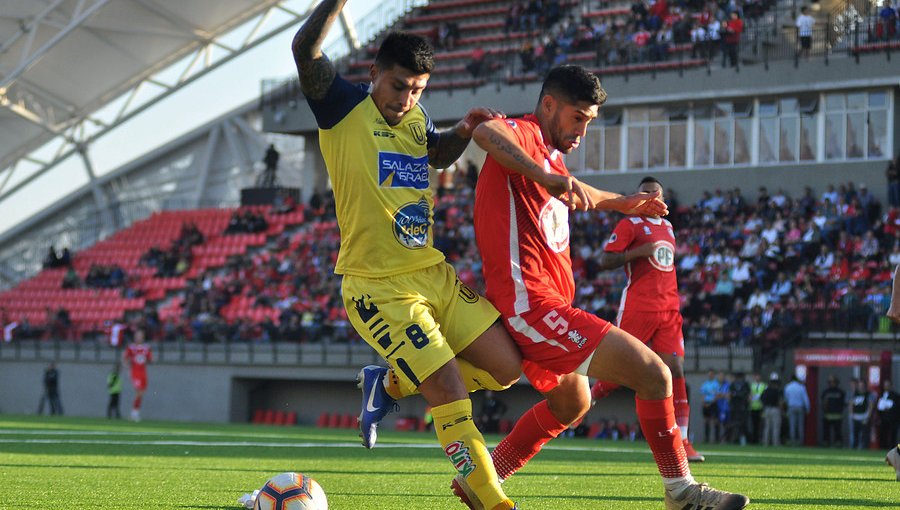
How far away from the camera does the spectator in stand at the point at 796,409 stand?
24297 mm

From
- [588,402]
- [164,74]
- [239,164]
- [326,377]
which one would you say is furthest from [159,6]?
[588,402]

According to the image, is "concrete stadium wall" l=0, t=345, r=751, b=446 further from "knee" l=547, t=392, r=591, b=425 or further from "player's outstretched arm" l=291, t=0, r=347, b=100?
"player's outstretched arm" l=291, t=0, r=347, b=100

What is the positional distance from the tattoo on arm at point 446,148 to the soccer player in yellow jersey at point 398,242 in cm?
29

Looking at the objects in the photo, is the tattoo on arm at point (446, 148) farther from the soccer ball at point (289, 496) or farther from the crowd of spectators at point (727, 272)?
the crowd of spectators at point (727, 272)

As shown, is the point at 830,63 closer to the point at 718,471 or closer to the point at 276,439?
the point at 276,439

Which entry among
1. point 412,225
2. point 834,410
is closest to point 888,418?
point 834,410

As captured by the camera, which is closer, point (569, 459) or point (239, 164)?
point (569, 459)

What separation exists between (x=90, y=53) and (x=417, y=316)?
39093 millimetres

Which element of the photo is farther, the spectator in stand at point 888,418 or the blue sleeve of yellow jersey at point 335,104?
the spectator in stand at point 888,418

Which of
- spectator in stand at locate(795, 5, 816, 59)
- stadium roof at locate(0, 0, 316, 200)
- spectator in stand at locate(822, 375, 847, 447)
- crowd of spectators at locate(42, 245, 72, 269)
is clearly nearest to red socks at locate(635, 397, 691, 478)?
spectator in stand at locate(822, 375, 847, 447)

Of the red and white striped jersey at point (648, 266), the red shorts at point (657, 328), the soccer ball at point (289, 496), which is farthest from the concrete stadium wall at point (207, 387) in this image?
the soccer ball at point (289, 496)

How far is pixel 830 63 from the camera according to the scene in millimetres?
33219

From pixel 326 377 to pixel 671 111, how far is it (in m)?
12.1

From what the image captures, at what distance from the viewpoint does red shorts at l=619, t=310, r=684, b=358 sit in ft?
40.7
